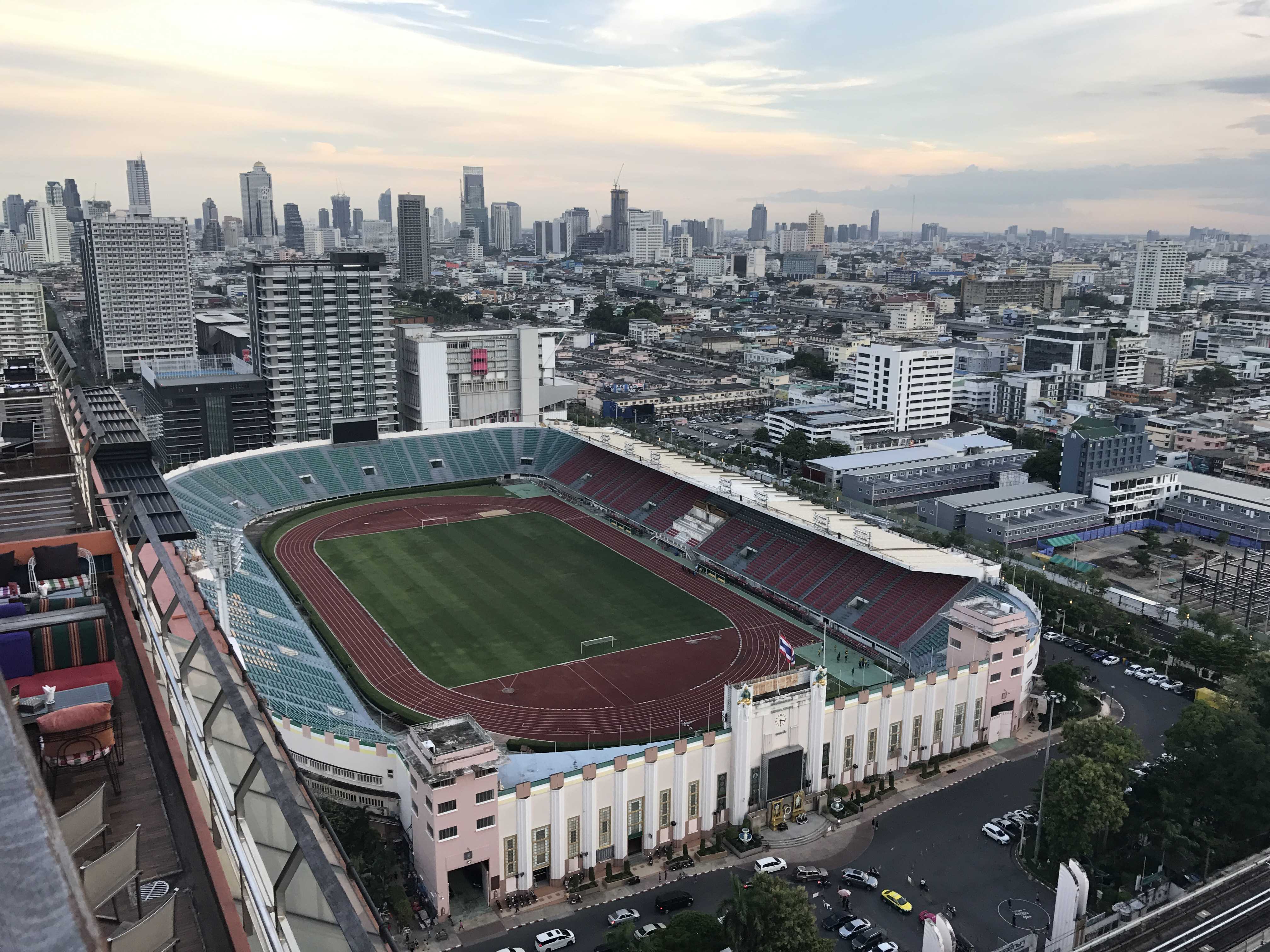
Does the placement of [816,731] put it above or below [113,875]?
below

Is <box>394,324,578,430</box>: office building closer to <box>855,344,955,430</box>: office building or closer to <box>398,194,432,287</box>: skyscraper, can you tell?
<box>855,344,955,430</box>: office building

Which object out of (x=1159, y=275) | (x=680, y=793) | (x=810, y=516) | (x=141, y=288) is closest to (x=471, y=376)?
(x=810, y=516)

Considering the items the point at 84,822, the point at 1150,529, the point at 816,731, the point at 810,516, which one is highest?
the point at 84,822

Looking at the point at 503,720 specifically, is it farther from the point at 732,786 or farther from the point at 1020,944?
the point at 1020,944

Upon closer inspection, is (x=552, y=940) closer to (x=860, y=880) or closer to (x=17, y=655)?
(x=860, y=880)

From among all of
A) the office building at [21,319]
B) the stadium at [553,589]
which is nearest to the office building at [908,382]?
the stadium at [553,589]

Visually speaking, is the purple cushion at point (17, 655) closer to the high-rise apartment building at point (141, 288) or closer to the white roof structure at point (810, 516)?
the white roof structure at point (810, 516)

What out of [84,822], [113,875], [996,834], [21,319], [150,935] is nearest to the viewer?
[150,935]
